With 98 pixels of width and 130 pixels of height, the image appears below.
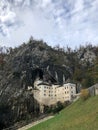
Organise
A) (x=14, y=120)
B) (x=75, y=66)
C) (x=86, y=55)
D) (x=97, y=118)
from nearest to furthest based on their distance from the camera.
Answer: (x=97, y=118), (x=14, y=120), (x=75, y=66), (x=86, y=55)

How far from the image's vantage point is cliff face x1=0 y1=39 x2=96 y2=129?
9212 centimetres

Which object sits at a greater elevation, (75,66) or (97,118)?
(75,66)

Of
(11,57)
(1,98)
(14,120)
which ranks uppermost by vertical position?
(11,57)

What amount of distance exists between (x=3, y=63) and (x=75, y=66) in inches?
1095

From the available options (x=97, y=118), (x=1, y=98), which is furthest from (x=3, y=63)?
(x=97, y=118)

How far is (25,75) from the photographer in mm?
99125

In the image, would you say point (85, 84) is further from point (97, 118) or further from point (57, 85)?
point (97, 118)

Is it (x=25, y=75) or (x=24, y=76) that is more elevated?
(x=25, y=75)

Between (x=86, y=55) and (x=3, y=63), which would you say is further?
(x=86, y=55)

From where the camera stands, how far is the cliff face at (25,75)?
9212cm

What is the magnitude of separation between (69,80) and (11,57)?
73.3 ft

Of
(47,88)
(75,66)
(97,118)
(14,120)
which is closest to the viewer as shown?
(97,118)

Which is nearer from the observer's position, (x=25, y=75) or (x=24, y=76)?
(x=24, y=76)

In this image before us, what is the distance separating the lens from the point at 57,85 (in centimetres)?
10512
